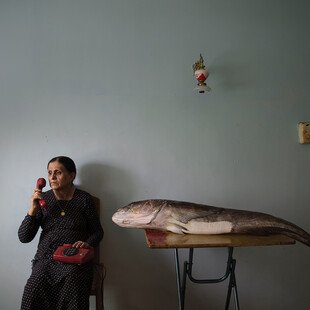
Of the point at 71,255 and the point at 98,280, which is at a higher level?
the point at 71,255

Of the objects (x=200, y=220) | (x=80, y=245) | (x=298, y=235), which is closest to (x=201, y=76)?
(x=200, y=220)

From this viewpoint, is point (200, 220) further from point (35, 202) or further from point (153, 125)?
point (35, 202)

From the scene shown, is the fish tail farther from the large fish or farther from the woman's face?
the woman's face

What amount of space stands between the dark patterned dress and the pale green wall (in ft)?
0.74

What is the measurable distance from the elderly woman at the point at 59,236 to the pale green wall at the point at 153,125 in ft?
0.73

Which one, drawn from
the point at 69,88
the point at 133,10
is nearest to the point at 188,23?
the point at 133,10

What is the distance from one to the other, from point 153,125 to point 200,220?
868 millimetres

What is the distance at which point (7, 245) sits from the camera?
83.9 inches

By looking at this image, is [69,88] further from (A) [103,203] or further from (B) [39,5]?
(A) [103,203]

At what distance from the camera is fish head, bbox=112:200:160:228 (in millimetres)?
1719

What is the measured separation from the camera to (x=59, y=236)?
1.82 m

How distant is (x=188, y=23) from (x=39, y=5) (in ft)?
3.98

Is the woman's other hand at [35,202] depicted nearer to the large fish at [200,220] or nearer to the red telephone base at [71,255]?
the red telephone base at [71,255]

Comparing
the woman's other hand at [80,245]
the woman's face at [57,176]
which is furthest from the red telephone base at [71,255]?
the woman's face at [57,176]
